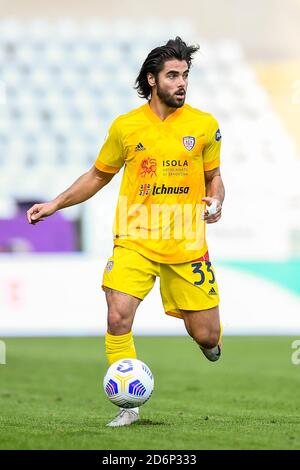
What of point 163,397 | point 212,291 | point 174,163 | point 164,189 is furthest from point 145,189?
point 163,397

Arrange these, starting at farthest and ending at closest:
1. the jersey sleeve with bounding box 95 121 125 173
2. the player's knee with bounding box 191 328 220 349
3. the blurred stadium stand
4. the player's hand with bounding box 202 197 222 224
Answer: the blurred stadium stand → the player's knee with bounding box 191 328 220 349 → the jersey sleeve with bounding box 95 121 125 173 → the player's hand with bounding box 202 197 222 224

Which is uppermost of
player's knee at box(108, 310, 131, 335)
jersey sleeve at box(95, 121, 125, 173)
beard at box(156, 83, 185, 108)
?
beard at box(156, 83, 185, 108)

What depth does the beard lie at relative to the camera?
661 cm

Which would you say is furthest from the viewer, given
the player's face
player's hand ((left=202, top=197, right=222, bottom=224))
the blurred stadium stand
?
the blurred stadium stand

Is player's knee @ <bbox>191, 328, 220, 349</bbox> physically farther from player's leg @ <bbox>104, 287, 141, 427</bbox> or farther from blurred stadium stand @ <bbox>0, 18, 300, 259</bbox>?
blurred stadium stand @ <bbox>0, 18, 300, 259</bbox>

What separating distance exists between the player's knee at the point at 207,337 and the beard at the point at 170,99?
5.33 feet

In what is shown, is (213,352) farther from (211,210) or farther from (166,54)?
(166,54)

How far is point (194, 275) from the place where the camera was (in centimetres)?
681

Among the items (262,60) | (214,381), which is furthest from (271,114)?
(214,381)

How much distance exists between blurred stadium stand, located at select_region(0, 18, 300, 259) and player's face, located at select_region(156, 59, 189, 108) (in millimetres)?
19913

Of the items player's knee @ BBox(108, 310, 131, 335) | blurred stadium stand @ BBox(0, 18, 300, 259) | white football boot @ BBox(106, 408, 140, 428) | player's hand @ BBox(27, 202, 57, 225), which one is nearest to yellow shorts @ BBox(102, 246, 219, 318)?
player's knee @ BBox(108, 310, 131, 335)

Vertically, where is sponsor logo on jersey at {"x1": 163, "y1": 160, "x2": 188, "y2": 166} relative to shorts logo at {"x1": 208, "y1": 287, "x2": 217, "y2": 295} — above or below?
above

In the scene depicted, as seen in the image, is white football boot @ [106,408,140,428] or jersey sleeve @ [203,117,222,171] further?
jersey sleeve @ [203,117,222,171]
